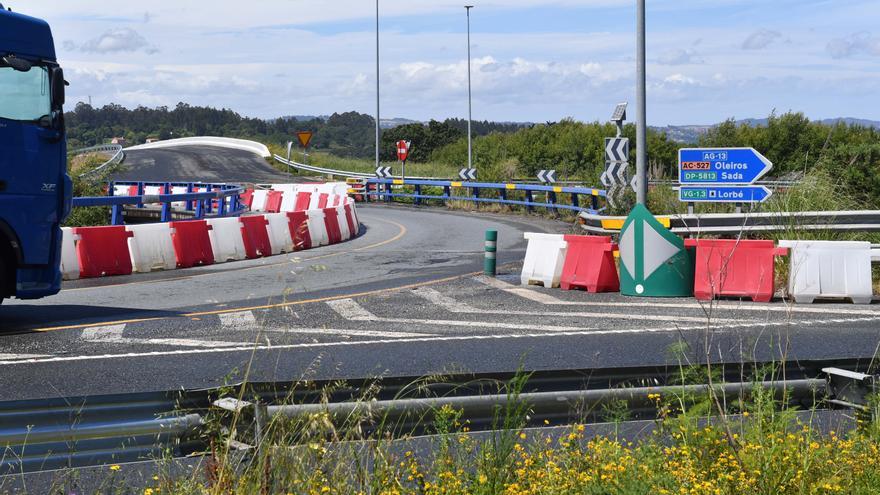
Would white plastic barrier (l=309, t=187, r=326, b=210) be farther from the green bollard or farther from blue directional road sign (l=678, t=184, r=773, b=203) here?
the green bollard

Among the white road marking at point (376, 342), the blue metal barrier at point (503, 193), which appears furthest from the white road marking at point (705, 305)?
the blue metal barrier at point (503, 193)

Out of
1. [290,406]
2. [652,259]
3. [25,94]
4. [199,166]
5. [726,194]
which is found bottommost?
[652,259]

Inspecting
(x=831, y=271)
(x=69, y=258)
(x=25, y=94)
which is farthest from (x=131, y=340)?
(x=831, y=271)

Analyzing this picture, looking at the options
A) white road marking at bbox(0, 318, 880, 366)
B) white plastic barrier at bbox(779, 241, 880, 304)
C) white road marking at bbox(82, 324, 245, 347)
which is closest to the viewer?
white road marking at bbox(0, 318, 880, 366)

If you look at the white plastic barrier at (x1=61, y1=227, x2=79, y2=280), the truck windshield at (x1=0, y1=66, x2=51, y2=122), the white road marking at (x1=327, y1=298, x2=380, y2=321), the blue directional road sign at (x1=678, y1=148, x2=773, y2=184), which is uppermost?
the truck windshield at (x1=0, y1=66, x2=51, y2=122)

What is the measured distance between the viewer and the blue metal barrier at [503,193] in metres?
30.8

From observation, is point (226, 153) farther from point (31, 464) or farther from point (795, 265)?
point (31, 464)

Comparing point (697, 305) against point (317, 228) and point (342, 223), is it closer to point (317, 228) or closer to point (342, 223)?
point (317, 228)

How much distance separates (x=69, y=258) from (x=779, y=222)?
36.5 ft

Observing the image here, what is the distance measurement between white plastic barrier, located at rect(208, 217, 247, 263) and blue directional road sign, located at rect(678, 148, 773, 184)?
27.7ft

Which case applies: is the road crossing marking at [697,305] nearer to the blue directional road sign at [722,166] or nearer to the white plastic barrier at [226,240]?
the blue directional road sign at [722,166]

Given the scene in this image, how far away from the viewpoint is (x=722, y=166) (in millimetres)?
18000

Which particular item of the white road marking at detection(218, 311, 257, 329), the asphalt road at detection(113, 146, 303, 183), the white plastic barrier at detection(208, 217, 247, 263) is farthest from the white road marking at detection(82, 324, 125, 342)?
the asphalt road at detection(113, 146, 303, 183)

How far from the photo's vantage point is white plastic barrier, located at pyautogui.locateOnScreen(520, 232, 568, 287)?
15328 mm
